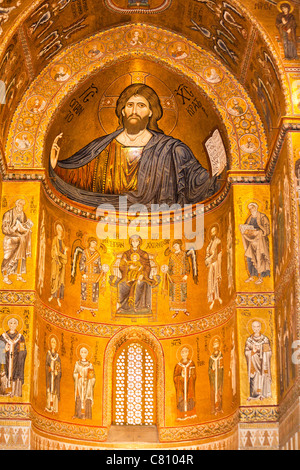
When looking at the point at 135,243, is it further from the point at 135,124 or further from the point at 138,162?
the point at 135,124

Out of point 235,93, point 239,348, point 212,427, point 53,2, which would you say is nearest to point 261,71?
point 235,93

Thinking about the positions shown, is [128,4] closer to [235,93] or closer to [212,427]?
[235,93]

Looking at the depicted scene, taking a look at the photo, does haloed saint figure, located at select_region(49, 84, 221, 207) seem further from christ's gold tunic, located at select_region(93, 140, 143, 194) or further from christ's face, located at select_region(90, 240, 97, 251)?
christ's face, located at select_region(90, 240, 97, 251)

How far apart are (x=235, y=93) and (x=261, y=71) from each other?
4.82 ft

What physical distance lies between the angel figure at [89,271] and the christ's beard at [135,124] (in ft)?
11.6

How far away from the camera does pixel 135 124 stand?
87.6 ft

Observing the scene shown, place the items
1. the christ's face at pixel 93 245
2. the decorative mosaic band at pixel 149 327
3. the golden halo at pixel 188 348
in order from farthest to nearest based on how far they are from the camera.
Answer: the christ's face at pixel 93 245
the golden halo at pixel 188 348
the decorative mosaic band at pixel 149 327

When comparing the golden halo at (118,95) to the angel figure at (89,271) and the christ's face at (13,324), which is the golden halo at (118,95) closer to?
the angel figure at (89,271)

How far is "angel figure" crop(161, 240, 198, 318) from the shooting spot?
83.0 feet

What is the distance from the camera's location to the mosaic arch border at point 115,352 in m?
24.2

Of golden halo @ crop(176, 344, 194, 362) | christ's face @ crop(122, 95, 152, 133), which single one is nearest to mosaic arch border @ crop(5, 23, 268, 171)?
christ's face @ crop(122, 95, 152, 133)

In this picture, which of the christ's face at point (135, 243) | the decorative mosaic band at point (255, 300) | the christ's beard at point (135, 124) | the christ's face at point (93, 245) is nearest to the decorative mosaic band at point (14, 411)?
the christ's face at point (93, 245)

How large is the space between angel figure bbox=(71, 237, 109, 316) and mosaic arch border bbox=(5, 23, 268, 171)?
9.46 ft

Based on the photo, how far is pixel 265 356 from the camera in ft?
73.2
